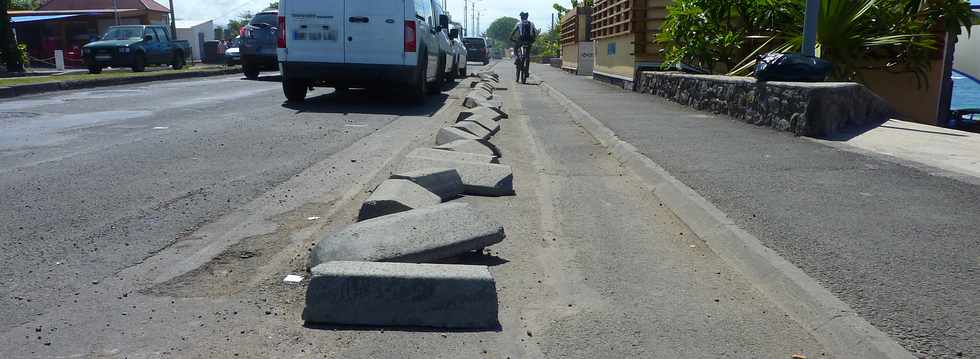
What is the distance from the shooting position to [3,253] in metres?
4.25

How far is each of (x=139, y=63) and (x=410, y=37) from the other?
715 inches

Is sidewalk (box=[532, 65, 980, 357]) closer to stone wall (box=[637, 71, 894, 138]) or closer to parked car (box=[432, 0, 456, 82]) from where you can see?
stone wall (box=[637, 71, 894, 138])

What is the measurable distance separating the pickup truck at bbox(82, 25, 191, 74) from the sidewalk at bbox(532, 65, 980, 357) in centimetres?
2262

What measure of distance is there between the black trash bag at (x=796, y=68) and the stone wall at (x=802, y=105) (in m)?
0.17

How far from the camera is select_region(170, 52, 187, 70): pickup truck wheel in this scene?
30188 millimetres

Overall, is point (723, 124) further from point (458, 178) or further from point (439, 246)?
point (439, 246)

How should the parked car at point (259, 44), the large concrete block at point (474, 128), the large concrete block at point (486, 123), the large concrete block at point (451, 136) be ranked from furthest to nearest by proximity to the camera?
1. the parked car at point (259, 44)
2. the large concrete block at point (486, 123)
3. the large concrete block at point (474, 128)
4. the large concrete block at point (451, 136)

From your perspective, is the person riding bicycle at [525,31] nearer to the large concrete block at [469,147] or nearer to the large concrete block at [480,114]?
the large concrete block at [480,114]

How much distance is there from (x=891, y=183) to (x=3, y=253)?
6.14 meters

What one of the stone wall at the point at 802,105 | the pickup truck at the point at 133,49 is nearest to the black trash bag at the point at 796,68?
the stone wall at the point at 802,105

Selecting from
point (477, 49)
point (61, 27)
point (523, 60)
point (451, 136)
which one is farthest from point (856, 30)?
point (61, 27)

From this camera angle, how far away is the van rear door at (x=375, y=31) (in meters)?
12.7

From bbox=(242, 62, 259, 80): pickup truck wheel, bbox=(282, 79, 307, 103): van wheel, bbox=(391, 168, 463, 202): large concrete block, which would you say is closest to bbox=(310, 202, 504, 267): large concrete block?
bbox=(391, 168, 463, 202): large concrete block

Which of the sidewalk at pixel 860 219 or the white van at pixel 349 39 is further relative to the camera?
the white van at pixel 349 39
